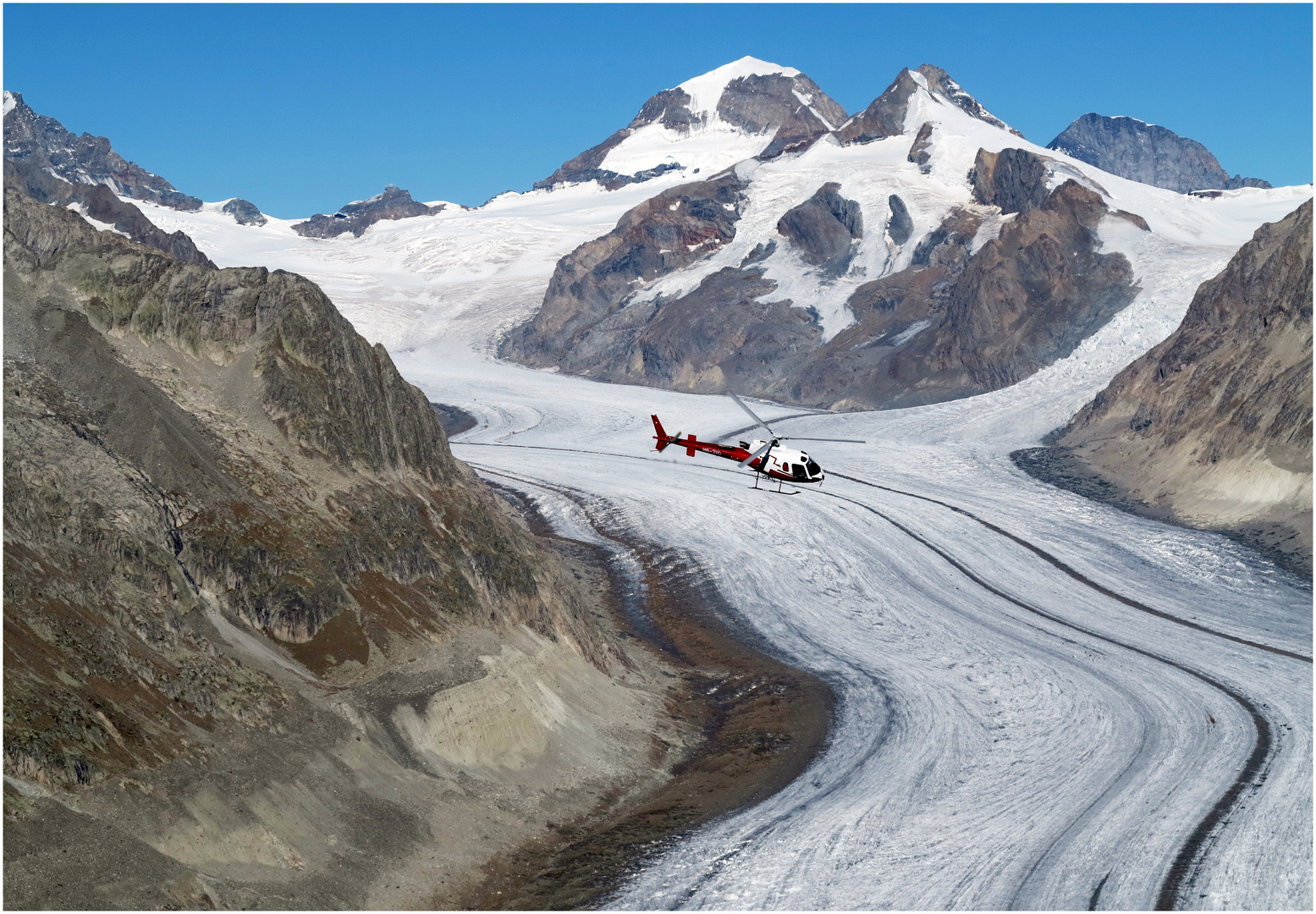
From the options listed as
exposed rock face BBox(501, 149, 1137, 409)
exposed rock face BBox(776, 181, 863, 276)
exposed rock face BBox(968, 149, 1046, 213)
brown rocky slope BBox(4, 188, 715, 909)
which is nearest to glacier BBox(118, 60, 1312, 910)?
brown rocky slope BBox(4, 188, 715, 909)

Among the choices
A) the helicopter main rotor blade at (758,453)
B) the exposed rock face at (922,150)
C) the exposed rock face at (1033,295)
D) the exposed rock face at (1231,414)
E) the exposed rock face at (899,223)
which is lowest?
the helicopter main rotor blade at (758,453)

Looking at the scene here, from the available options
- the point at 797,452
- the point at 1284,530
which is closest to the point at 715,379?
the point at 1284,530

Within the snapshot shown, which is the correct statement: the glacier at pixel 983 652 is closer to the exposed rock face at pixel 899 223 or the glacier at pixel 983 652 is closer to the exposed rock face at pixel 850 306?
the exposed rock face at pixel 850 306

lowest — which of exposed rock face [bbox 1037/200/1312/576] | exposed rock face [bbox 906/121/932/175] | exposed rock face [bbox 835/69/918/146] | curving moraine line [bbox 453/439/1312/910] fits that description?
curving moraine line [bbox 453/439/1312/910]

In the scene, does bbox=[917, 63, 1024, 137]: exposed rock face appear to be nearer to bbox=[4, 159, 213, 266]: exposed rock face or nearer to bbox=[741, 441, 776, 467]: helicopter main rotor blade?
bbox=[4, 159, 213, 266]: exposed rock face

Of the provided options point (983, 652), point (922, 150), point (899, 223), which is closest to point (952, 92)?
point (922, 150)

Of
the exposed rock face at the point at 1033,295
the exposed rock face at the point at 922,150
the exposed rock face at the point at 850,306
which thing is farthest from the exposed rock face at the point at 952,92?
the exposed rock face at the point at 1033,295
